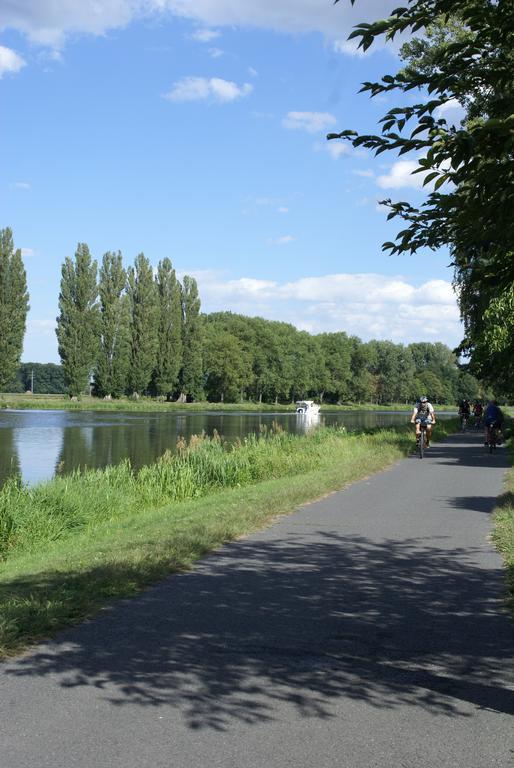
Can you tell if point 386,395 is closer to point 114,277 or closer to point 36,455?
point 114,277

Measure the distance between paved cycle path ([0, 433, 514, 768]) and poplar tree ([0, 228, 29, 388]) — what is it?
6481cm

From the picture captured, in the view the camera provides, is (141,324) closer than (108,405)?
No

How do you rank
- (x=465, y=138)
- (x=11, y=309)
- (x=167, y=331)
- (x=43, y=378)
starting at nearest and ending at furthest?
(x=465, y=138), (x=11, y=309), (x=167, y=331), (x=43, y=378)

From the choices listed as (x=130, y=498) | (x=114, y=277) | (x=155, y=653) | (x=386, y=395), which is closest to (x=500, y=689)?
(x=155, y=653)

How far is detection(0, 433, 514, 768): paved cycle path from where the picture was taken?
142 inches

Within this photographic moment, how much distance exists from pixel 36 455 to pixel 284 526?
2012 centimetres

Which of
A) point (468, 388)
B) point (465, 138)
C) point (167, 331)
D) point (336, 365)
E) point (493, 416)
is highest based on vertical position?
point (167, 331)

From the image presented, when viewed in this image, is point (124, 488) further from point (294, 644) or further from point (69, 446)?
point (69, 446)

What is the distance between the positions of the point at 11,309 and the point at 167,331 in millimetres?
24063

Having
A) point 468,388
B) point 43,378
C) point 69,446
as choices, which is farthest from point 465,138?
point 43,378

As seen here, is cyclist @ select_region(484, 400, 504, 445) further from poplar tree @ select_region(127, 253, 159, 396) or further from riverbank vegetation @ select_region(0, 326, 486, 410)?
poplar tree @ select_region(127, 253, 159, 396)

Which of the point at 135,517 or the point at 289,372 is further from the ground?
the point at 289,372

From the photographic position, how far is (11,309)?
227 ft

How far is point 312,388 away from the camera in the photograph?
130000 millimetres
